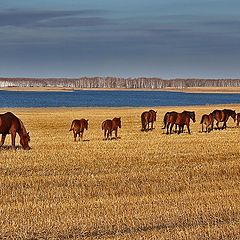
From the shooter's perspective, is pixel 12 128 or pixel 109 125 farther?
pixel 109 125

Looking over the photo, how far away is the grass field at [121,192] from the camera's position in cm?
1035

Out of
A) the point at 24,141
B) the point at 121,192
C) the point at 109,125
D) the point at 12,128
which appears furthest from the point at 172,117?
the point at 121,192

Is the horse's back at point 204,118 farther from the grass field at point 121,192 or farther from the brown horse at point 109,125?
the grass field at point 121,192

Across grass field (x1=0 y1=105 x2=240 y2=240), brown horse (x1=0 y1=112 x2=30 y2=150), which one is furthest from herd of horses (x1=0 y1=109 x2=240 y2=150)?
grass field (x1=0 y1=105 x2=240 y2=240)

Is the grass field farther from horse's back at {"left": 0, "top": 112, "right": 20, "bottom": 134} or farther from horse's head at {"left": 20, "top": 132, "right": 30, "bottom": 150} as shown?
horse's back at {"left": 0, "top": 112, "right": 20, "bottom": 134}

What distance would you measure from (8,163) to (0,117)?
5.02 m

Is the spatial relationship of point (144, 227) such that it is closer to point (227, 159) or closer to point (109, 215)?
point (109, 215)

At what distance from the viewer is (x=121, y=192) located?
1433 cm

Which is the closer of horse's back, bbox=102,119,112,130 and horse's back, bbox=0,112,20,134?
horse's back, bbox=0,112,20,134

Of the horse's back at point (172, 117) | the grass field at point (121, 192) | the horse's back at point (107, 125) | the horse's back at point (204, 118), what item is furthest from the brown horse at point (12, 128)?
the horse's back at point (204, 118)

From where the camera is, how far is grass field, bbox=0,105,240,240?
34.0 ft

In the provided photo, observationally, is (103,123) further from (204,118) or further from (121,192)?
(121,192)

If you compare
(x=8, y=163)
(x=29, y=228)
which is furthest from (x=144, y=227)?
(x=8, y=163)

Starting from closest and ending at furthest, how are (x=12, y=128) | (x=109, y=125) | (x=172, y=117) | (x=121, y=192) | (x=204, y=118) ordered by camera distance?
1. (x=121, y=192)
2. (x=12, y=128)
3. (x=109, y=125)
4. (x=172, y=117)
5. (x=204, y=118)
